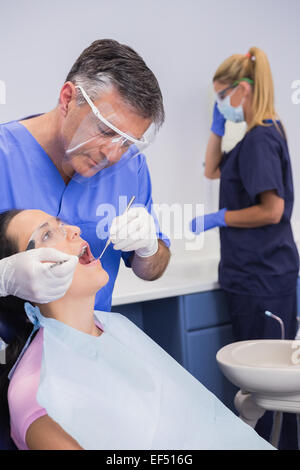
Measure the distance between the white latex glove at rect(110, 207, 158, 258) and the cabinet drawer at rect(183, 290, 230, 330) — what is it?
973 millimetres

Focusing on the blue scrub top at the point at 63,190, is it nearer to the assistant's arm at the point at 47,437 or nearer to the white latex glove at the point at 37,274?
the white latex glove at the point at 37,274

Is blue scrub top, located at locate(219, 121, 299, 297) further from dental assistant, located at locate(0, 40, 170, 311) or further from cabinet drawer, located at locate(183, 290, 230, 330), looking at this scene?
dental assistant, located at locate(0, 40, 170, 311)

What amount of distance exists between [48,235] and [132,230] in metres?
0.19

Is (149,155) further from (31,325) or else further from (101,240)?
(31,325)

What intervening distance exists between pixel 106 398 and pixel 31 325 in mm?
Result: 262

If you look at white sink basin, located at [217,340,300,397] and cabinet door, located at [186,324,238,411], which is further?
cabinet door, located at [186,324,238,411]

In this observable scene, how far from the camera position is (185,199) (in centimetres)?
233

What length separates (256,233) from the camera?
1.95 metres

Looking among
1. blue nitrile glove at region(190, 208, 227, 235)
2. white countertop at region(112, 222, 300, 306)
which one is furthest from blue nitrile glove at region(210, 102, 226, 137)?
white countertop at region(112, 222, 300, 306)

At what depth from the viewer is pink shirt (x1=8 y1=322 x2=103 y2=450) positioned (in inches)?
35.4

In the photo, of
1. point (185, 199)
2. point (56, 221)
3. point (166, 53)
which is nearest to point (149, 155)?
point (185, 199)

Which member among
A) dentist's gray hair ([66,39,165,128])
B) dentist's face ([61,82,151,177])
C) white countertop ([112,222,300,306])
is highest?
dentist's gray hair ([66,39,165,128])

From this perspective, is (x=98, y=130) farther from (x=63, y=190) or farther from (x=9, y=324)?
(x=9, y=324)

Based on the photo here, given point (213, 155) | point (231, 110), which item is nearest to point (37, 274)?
point (231, 110)
